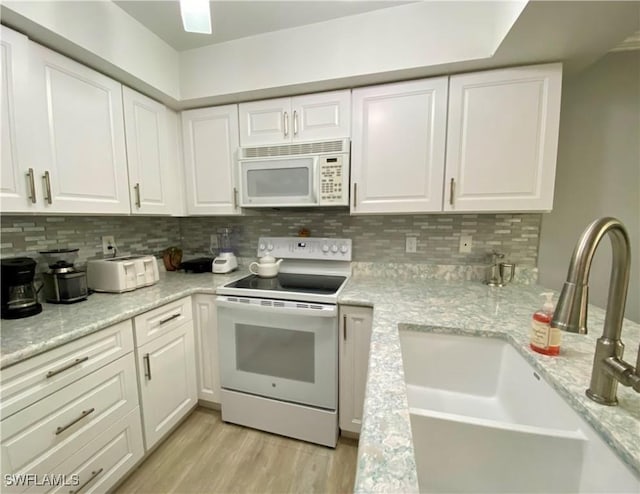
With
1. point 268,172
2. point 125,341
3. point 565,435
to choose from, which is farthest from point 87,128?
point 565,435

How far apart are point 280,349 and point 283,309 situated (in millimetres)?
265

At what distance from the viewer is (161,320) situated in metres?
1.45

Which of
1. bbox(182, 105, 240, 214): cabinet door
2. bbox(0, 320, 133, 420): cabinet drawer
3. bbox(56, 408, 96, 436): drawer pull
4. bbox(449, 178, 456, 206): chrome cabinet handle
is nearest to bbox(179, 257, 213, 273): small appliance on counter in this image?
bbox(182, 105, 240, 214): cabinet door

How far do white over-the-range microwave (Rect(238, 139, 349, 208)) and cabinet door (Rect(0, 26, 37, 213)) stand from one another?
3.17ft

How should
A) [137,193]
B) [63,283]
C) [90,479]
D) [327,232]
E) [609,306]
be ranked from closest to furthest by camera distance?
[609,306] < [90,479] < [63,283] < [137,193] < [327,232]

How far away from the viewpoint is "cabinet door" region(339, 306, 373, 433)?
1.42 m

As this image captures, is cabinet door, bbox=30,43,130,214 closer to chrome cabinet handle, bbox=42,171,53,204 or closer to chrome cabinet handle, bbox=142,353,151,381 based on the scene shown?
chrome cabinet handle, bbox=42,171,53,204

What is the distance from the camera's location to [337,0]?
135 cm

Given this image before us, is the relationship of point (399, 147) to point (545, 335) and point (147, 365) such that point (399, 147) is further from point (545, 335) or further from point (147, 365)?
point (147, 365)

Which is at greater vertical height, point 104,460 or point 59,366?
point 59,366

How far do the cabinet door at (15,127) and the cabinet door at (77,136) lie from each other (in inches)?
1.5

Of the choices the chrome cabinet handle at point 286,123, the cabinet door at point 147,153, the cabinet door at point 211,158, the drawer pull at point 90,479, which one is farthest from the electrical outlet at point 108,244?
the chrome cabinet handle at point 286,123

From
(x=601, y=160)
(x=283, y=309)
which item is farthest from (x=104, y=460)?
(x=601, y=160)

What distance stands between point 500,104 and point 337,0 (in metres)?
0.99
